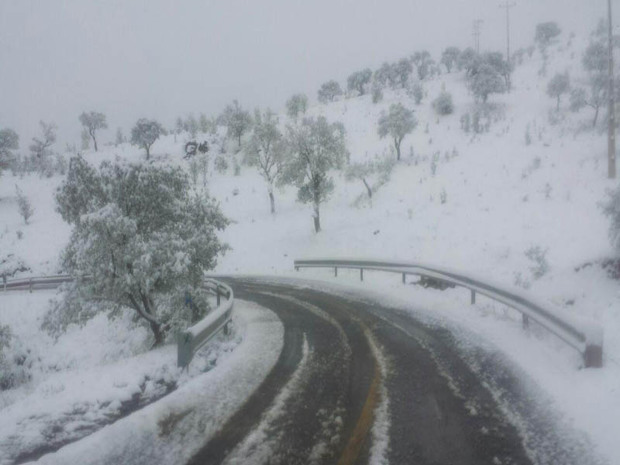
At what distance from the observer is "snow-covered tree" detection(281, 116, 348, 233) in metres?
29.6

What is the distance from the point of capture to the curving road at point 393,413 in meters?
4.73

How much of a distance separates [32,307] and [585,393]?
24145mm

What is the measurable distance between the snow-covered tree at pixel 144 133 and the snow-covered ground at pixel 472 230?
1329 centimetres

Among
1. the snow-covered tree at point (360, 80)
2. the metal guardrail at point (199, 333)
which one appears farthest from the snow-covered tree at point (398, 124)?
the snow-covered tree at point (360, 80)

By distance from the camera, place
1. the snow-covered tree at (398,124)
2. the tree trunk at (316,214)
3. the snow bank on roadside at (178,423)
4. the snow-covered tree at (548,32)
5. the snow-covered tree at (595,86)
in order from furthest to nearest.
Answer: the snow-covered tree at (548,32)
the snow-covered tree at (398,124)
the snow-covered tree at (595,86)
the tree trunk at (316,214)
the snow bank on roadside at (178,423)

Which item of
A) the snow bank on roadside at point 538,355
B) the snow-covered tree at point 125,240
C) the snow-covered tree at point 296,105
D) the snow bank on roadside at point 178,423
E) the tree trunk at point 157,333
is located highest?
the snow-covered tree at point 296,105

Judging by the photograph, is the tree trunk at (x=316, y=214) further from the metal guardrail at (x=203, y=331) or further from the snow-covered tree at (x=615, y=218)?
the snow-covered tree at (x=615, y=218)

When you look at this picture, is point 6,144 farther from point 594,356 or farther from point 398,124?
point 594,356

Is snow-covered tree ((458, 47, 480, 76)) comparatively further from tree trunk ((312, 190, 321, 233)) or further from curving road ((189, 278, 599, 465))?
curving road ((189, 278, 599, 465))

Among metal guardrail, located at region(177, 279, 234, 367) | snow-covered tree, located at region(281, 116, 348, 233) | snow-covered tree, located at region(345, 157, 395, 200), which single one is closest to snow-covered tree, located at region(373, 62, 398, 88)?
snow-covered tree, located at region(345, 157, 395, 200)

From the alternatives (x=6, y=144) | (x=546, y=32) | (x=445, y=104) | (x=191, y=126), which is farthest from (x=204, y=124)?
(x=546, y=32)

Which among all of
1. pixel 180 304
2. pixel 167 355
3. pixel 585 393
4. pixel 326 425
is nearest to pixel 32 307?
pixel 180 304

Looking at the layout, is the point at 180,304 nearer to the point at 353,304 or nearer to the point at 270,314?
the point at 270,314

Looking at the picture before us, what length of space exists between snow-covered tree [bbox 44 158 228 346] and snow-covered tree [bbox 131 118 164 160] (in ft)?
172
